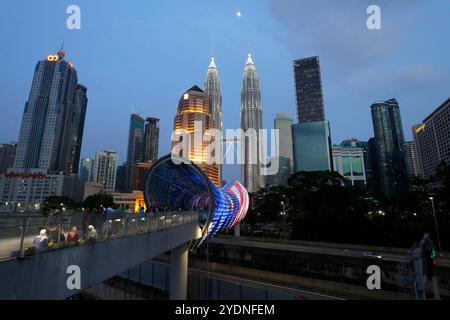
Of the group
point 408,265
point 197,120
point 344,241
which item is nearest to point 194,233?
point 408,265

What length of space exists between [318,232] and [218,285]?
1829cm

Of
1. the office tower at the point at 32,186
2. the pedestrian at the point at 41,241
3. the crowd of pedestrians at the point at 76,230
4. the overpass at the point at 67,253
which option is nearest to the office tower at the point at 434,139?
the overpass at the point at 67,253

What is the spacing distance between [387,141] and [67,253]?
20532cm

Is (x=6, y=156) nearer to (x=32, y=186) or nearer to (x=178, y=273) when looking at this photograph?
(x=32, y=186)

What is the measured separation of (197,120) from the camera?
15600 centimetres

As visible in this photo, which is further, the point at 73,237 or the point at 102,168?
the point at 102,168

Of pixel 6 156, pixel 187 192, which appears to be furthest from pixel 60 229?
pixel 6 156

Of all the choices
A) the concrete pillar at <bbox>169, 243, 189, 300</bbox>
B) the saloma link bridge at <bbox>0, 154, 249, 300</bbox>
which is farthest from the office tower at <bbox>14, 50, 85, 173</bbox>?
the saloma link bridge at <bbox>0, 154, 249, 300</bbox>

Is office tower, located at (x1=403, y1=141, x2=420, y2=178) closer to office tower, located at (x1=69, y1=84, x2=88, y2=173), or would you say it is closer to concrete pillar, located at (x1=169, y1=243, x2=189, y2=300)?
concrete pillar, located at (x1=169, y1=243, x2=189, y2=300)

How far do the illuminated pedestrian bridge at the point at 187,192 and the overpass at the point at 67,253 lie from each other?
8.65 m

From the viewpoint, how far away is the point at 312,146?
13662cm

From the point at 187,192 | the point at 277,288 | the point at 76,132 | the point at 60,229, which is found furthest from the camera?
the point at 76,132
